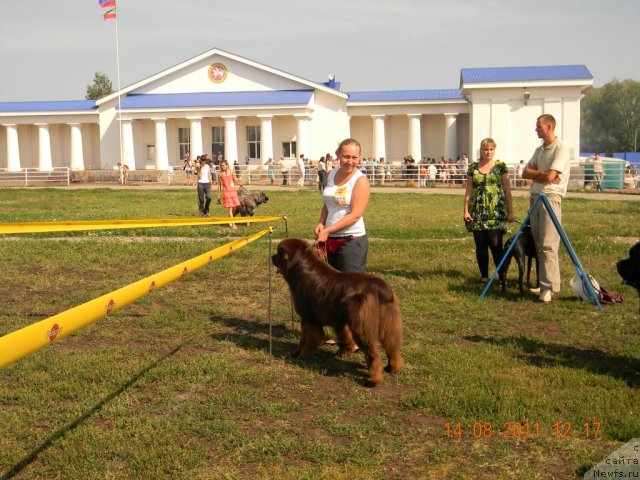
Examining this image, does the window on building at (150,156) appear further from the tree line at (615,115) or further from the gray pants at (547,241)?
the tree line at (615,115)

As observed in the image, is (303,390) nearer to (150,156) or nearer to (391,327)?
(391,327)

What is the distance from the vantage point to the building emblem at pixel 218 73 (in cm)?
4916

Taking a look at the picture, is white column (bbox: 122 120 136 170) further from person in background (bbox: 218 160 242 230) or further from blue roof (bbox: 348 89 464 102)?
person in background (bbox: 218 160 242 230)

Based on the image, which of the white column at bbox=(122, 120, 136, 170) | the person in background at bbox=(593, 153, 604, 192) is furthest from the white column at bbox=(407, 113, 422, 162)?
the white column at bbox=(122, 120, 136, 170)

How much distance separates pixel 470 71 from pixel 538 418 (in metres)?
43.6

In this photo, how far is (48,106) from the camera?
5191cm

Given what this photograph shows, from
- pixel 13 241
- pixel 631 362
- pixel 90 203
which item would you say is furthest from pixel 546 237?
pixel 90 203

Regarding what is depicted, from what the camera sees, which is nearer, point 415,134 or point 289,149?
point 289,149

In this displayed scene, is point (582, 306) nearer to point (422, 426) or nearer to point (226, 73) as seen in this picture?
point (422, 426)

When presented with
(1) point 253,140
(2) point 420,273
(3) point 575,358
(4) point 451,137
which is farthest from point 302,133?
(3) point 575,358

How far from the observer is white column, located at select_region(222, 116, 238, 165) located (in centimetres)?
4716

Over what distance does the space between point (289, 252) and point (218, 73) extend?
45584 millimetres

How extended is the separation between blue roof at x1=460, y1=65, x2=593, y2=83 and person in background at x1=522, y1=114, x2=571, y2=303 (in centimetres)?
3733

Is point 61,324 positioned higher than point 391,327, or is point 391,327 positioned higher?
point 61,324
